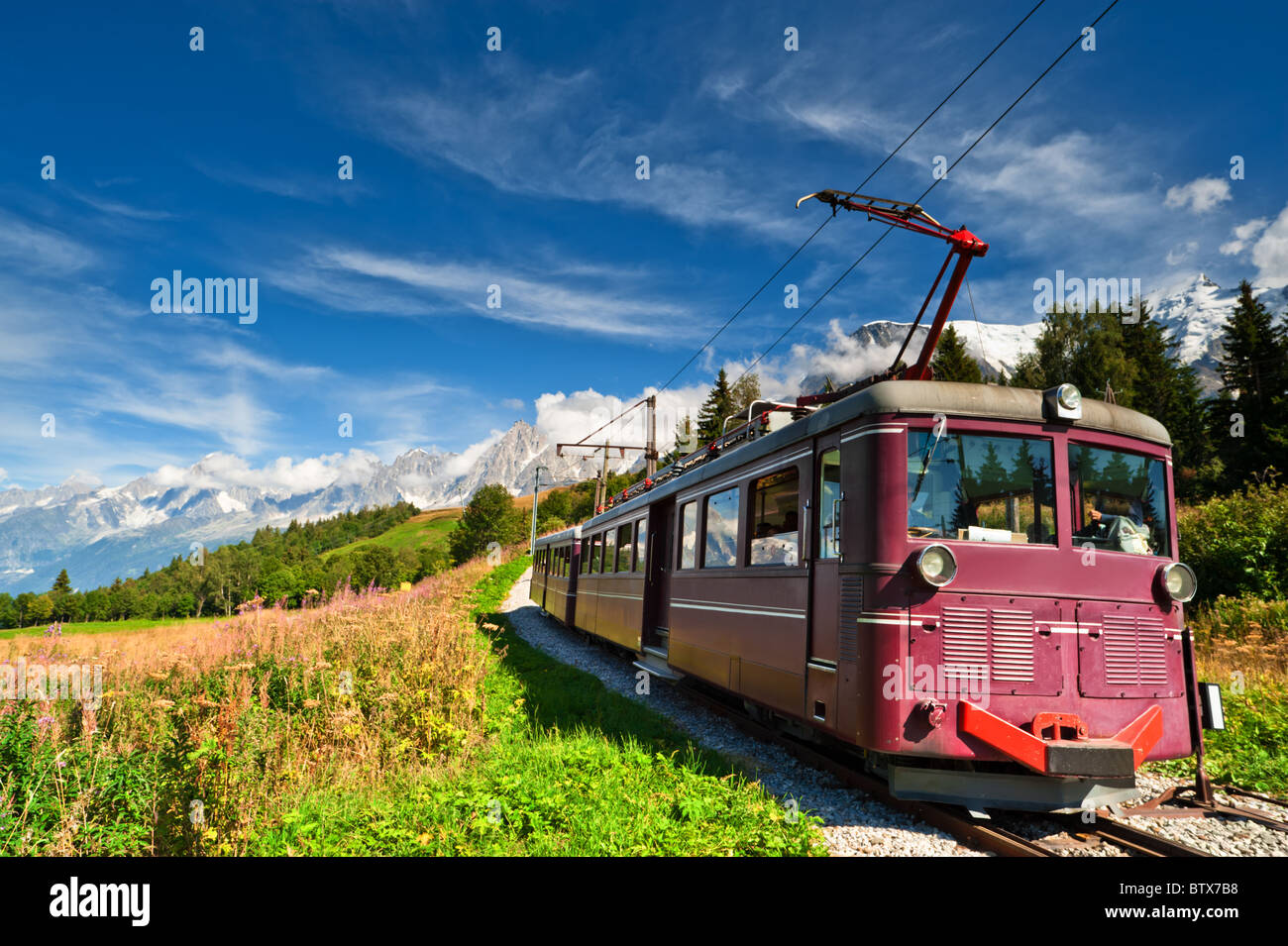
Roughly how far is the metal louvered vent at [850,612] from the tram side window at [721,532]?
2.41 m

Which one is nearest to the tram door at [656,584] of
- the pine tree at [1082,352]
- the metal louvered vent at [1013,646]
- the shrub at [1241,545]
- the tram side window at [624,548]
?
the tram side window at [624,548]

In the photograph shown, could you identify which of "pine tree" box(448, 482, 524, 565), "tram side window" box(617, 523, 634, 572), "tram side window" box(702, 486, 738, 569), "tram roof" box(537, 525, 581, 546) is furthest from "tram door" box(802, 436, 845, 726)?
"pine tree" box(448, 482, 524, 565)

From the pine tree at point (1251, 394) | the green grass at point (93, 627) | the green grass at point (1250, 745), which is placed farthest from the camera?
the pine tree at point (1251, 394)

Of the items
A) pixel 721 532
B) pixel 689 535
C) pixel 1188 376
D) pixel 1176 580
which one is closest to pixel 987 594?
pixel 1176 580

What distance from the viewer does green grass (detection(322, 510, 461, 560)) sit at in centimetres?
13788

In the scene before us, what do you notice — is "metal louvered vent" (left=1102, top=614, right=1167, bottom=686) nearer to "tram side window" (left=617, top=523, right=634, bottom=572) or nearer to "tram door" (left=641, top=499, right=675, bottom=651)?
"tram door" (left=641, top=499, right=675, bottom=651)

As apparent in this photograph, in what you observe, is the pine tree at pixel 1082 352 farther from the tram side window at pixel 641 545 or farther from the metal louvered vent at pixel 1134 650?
the metal louvered vent at pixel 1134 650

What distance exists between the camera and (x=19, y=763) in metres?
5.69

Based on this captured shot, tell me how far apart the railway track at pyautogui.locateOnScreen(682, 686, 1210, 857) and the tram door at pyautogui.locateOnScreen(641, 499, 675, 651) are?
497 centimetres

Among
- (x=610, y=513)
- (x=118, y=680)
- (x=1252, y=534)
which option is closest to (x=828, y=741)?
(x=118, y=680)

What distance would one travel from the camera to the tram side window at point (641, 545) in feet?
39.3

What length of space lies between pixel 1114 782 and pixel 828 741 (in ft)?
7.99

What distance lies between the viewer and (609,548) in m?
14.8
